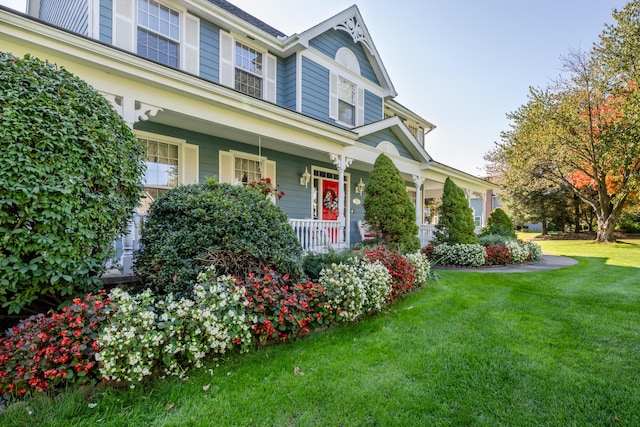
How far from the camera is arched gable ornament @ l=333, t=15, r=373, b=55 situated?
32.5ft

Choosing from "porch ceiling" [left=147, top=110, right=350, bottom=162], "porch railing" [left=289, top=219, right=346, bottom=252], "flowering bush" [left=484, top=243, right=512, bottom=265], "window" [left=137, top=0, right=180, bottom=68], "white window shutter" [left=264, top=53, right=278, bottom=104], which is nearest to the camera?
"porch ceiling" [left=147, top=110, right=350, bottom=162]

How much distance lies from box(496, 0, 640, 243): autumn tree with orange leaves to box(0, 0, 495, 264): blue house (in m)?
7.64

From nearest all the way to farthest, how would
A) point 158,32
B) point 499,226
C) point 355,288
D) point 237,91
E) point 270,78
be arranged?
point 355,288 < point 237,91 < point 158,32 < point 270,78 < point 499,226

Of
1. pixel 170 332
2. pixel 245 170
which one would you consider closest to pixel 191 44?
pixel 245 170

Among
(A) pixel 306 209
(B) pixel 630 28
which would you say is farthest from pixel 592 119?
(A) pixel 306 209

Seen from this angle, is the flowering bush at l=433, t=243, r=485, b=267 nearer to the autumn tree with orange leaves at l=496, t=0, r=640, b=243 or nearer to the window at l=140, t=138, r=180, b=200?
the window at l=140, t=138, r=180, b=200

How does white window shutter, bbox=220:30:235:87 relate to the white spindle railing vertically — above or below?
above

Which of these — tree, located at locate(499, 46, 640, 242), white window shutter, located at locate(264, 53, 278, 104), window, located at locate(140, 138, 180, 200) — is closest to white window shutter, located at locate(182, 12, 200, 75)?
window, located at locate(140, 138, 180, 200)

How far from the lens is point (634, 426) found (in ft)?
6.88

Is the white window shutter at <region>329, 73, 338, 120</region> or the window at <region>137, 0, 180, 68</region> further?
the white window shutter at <region>329, 73, 338, 120</region>

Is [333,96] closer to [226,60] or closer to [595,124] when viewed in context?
[226,60]

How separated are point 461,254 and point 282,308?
6.96 meters

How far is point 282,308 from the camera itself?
320cm

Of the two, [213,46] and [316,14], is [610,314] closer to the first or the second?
[213,46]
